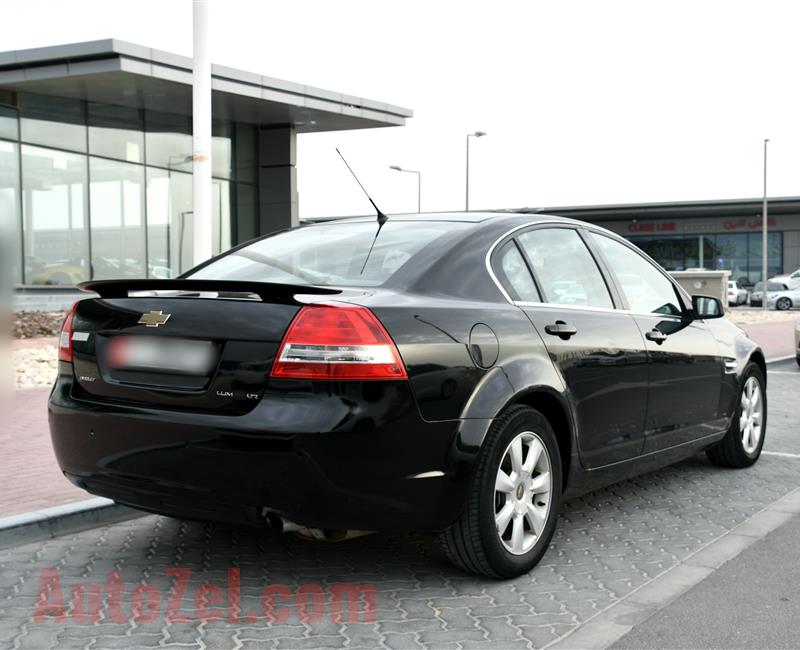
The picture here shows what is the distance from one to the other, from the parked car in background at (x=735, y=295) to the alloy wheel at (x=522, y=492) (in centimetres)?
4203

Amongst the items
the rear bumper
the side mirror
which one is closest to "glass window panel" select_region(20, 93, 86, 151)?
the side mirror

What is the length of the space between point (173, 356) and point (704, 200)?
6130 centimetres

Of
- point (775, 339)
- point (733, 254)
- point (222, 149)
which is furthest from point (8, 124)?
point (733, 254)

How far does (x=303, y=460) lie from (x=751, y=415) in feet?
13.8

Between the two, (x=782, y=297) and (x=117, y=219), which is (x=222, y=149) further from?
(x=782, y=297)

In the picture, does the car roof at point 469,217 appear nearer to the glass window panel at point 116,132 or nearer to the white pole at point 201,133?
the white pole at point 201,133

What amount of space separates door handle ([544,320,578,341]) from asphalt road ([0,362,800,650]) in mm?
1040

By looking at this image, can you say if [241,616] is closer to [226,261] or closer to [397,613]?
[397,613]

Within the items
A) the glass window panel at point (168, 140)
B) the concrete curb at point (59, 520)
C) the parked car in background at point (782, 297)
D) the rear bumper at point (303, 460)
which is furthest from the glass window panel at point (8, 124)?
the parked car in background at point (782, 297)

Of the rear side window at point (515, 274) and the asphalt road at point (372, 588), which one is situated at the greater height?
the rear side window at point (515, 274)

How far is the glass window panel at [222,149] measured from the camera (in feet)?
93.3

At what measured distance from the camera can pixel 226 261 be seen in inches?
189

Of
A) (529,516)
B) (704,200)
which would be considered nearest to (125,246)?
(529,516)

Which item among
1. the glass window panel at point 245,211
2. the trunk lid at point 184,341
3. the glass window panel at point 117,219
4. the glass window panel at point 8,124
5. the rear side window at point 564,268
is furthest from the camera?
the glass window panel at point 245,211
